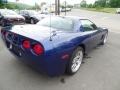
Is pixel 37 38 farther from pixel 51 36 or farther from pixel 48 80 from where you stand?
pixel 48 80

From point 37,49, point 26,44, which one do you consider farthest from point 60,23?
point 37,49

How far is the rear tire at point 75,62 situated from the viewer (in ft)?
10.7

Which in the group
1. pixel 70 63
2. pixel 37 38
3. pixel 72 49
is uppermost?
pixel 37 38

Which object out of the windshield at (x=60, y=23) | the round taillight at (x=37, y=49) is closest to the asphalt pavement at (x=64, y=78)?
the round taillight at (x=37, y=49)

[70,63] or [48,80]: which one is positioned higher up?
[70,63]

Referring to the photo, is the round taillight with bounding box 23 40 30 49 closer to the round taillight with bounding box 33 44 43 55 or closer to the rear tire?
the round taillight with bounding box 33 44 43 55

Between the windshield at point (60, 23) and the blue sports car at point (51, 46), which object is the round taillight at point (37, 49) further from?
the windshield at point (60, 23)

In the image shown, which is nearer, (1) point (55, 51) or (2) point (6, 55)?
(1) point (55, 51)

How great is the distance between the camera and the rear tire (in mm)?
3262

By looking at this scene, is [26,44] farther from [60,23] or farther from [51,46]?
[60,23]

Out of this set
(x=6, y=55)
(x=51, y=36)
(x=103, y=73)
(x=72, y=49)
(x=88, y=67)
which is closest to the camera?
(x=51, y=36)

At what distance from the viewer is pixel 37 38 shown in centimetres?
279

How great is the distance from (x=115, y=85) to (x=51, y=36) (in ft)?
5.49

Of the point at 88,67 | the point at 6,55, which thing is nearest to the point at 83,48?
the point at 88,67
